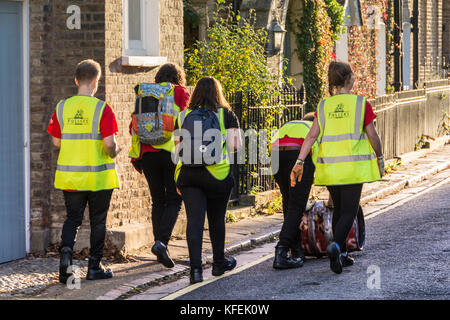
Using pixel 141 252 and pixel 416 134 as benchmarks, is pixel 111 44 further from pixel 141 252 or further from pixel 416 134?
pixel 416 134

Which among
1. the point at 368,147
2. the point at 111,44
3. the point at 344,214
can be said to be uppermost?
the point at 111,44

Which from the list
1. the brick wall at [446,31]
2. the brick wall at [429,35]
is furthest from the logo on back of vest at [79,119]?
the brick wall at [446,31]

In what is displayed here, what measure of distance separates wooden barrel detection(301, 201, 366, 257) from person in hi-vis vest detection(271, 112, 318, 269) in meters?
0.20

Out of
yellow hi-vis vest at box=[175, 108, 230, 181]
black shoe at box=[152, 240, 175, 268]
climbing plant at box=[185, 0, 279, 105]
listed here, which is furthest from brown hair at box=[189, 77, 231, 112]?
climbing plant at box=[185, 0, 279, 105]

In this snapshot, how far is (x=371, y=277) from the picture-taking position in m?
7.62

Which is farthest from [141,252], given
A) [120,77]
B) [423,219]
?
[423,219]

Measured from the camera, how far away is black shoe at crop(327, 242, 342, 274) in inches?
304

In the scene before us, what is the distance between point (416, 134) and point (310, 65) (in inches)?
164

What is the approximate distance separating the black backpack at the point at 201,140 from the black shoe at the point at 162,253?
3.15 feet

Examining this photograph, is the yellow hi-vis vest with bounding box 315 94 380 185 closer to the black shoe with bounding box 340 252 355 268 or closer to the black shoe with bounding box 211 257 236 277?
the black shoe with bounding box 340 252 355 268

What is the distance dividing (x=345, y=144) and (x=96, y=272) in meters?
2.49

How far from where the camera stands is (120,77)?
938 centimetres

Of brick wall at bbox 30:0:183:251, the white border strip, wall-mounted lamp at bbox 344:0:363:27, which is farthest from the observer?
wall-mounted lamp at bbox 344:0:363:27

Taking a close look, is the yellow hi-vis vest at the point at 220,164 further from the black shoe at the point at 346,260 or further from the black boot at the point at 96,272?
the black shoe at the point at 346,260
